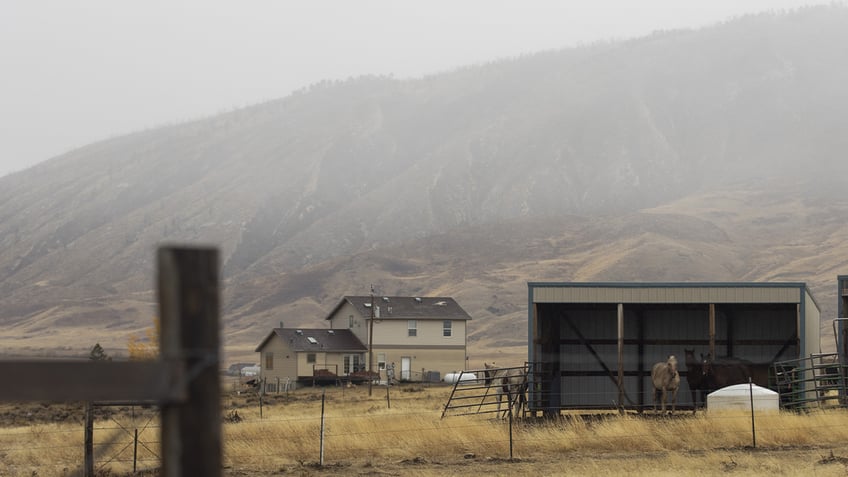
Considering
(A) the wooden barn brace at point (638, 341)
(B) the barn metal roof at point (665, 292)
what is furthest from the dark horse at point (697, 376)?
(A) the wooden barn brace at point (638, 341)

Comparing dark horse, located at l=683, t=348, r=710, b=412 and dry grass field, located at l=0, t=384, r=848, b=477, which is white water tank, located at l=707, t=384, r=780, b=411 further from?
dark horse, located at l=683, t=348, r=710, b=412

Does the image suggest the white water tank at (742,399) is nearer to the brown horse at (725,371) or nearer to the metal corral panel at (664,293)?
the brown horse at (725,371)

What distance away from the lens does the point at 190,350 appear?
4.94m

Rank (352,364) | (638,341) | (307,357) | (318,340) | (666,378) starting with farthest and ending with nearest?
(352,364) → (318,340) → (307,357) → (638,341) → (666,378)

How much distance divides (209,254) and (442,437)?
21.0 meters

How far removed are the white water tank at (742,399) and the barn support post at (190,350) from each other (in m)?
27.6

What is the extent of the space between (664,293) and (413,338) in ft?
172

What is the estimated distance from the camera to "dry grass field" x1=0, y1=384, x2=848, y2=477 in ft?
69.5

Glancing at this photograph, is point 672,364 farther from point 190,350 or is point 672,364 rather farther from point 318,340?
point 318,340

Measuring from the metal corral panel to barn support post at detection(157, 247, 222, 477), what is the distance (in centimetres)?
3076

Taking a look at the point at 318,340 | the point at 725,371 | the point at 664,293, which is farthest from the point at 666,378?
the point at 318,340

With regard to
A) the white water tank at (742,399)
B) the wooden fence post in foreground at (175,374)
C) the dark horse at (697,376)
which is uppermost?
the wooden fence post in foreground at (175,374)

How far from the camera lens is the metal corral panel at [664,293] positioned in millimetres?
35188

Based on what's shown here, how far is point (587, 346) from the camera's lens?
40.7 metres
